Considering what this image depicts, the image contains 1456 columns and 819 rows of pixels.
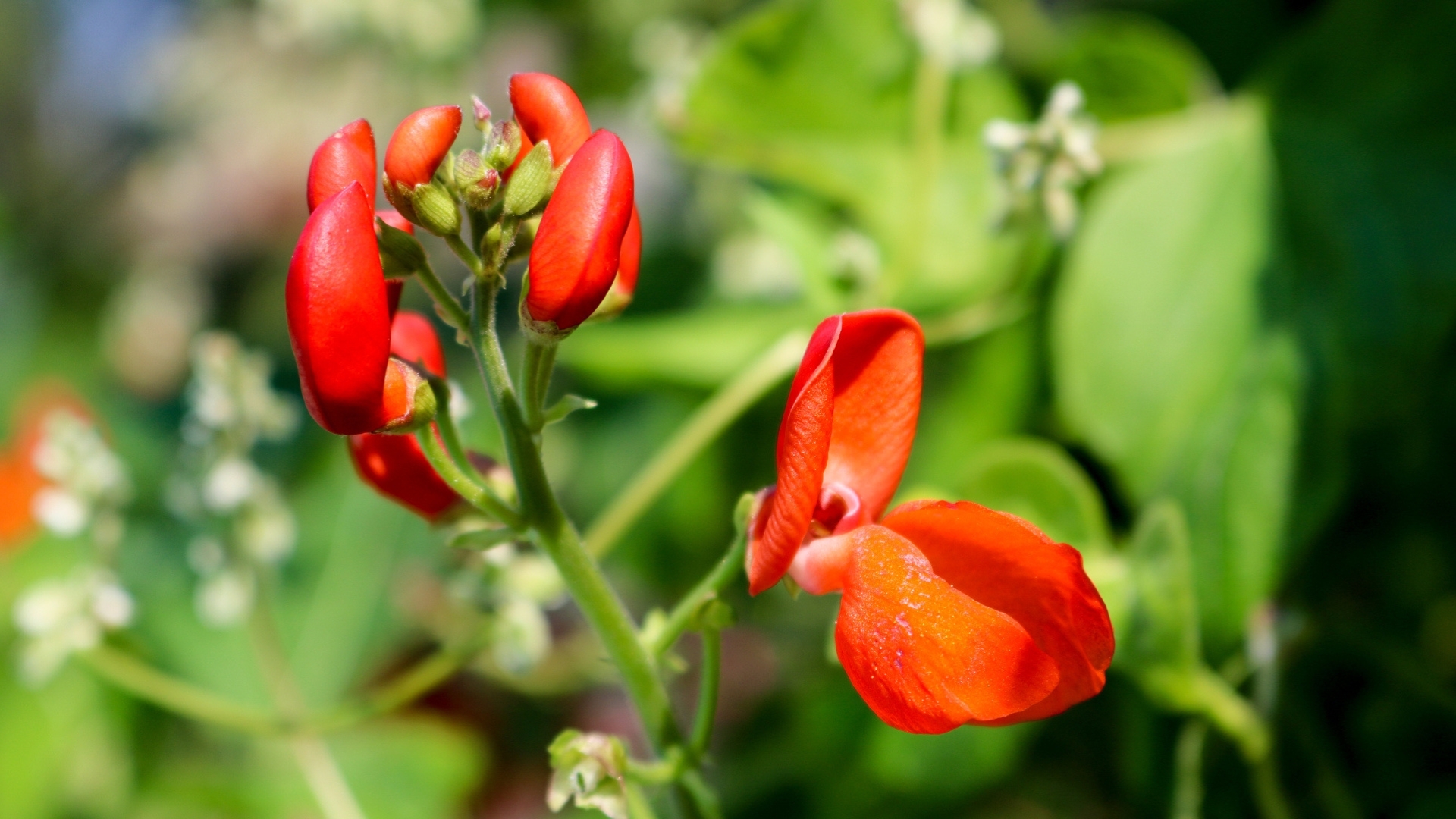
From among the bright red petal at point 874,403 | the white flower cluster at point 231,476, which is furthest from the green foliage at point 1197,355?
the white flower cluster at point 231,476

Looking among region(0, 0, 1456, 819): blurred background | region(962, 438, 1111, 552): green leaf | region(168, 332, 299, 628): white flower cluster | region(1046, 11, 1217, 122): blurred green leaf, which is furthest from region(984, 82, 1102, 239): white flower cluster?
region(168, 332, 299, 628): white flower cluster

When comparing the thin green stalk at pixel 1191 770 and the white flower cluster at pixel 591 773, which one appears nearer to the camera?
the white flower cluster at pixel 591 773

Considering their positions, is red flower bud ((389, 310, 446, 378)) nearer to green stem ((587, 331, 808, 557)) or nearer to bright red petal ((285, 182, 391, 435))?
bright red petal ((285, 182, 391, 435))

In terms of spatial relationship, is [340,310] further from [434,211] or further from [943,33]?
[943,33]

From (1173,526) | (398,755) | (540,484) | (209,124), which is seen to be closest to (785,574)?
(540,484)

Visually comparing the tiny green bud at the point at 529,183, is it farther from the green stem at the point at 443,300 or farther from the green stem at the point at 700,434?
the green stem at the point at 700,434

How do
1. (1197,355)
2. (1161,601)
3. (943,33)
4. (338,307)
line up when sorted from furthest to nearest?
1. (943,33)
2. (1197,355)
3. (1161,601)
4. (338,307)

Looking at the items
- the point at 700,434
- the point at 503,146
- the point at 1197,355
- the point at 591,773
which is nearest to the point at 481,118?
the point at 503,146
